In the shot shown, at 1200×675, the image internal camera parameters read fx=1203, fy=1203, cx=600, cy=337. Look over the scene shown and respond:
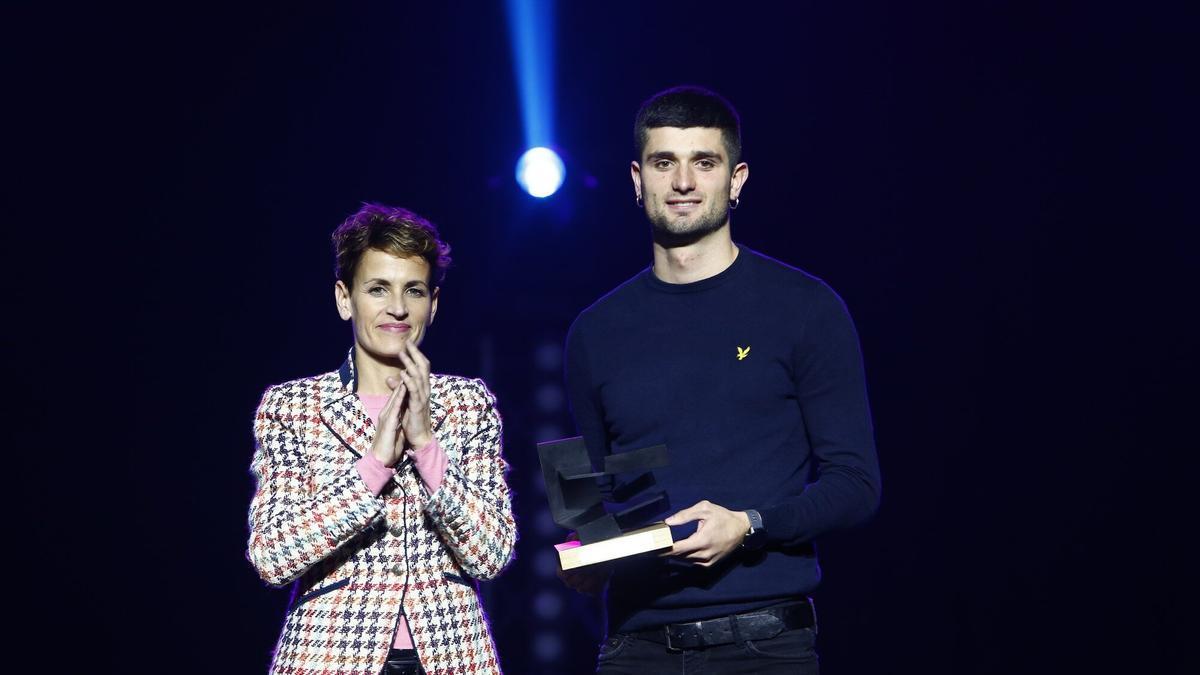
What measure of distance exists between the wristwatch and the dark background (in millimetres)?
2632

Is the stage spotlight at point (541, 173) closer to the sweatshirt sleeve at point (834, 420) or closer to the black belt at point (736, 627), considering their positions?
the sweatshirt sleeve at point (834, 420)

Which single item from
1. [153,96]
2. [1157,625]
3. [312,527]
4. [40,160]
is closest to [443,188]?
[153,96]

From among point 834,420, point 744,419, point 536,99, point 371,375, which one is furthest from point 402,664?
point 536,99

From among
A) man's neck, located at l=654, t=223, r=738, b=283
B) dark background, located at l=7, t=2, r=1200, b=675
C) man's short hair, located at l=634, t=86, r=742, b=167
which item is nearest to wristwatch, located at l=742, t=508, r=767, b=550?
man's neck, located at l=654, t=223, r=738, b=283

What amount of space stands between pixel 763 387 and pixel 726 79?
8.86ft

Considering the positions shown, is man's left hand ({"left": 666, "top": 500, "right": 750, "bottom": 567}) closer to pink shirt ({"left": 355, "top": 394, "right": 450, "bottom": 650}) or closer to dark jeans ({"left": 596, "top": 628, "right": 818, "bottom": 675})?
dark jeans ({"left": 596, "top": 628, "right": 818, "bottom": 675})

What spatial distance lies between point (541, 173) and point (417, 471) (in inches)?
108

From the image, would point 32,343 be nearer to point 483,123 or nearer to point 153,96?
point 153,96

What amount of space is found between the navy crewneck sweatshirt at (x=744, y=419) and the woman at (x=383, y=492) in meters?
0.29

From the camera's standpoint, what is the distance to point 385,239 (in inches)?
90.8

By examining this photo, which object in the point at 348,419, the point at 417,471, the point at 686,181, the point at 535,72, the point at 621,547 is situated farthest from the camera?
the point at 535,72

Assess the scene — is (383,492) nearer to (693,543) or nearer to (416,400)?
(416,400)

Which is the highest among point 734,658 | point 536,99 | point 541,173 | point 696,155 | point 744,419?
point 536,99

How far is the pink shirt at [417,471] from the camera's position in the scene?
6.81 ft
